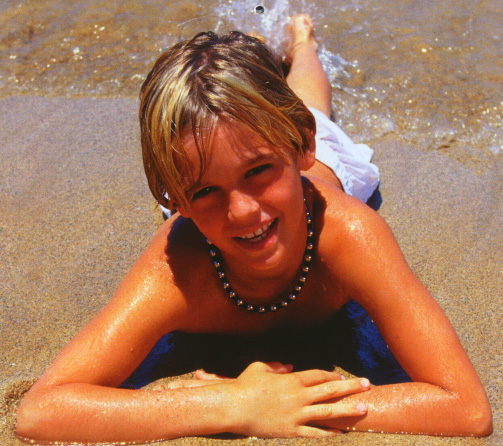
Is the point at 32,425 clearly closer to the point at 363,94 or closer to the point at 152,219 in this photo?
the point at 152,219

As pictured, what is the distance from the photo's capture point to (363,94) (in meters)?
4.41

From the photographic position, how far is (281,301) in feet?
8.48

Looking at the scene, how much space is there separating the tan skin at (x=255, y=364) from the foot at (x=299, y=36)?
235 centimetres

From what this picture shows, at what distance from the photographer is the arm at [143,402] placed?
2129 millimetres

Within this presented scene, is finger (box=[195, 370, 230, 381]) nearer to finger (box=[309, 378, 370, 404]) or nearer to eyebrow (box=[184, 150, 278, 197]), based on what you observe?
finger (box=[309, 378, 370, 404])

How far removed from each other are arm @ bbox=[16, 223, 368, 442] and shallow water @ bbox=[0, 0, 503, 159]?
212 cm

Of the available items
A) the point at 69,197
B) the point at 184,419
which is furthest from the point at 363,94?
the point at 184,419

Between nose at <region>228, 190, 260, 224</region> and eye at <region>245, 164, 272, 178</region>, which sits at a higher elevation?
eye at <region>245, 164, 272, 178</region>

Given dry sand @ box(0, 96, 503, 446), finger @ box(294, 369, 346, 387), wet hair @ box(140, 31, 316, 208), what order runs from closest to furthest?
wet hair @ box(140, 31, 316, 208)
finger @ box(294, 369, 346, 387)
dry sand @ box(0, 96, 503, 446)

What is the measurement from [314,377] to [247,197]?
73cm

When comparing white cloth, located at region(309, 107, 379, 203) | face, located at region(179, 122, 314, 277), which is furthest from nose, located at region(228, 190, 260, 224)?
white cloth, located at region(309, 107, 379, 203)

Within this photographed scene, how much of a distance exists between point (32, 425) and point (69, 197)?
1.64 m

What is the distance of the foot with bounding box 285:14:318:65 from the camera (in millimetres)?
4539

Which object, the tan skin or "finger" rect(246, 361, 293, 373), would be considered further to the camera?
"finger" rect(246, 361, 293, 373)
